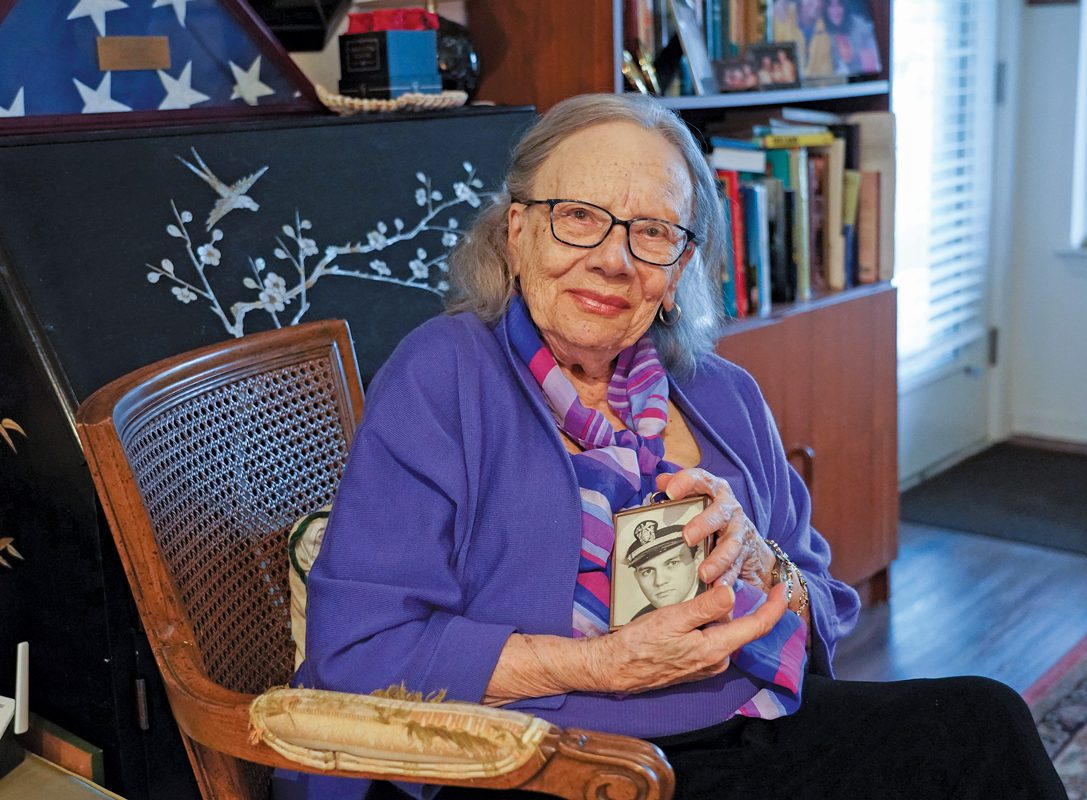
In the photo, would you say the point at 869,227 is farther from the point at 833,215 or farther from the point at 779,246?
the point at 779,246

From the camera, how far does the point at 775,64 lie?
255cm

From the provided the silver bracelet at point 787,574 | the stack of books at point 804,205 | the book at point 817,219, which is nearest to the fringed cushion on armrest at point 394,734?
the silver bracelet at point 787,574

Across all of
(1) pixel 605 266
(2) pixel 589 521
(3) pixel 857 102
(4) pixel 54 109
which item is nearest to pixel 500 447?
(2) pixel 589 521

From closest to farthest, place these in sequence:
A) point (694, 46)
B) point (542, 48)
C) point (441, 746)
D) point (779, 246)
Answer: point (441, 746), point (542, 48), point (694, 46), point (779, 246)

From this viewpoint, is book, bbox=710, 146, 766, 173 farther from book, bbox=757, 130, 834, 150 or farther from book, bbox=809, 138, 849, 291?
book, bbox=809, 138, 849, 291

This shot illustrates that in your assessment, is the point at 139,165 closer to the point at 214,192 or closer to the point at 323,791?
the point at 214,192

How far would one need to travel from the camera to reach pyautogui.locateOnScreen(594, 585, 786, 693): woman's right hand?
4.29 feet

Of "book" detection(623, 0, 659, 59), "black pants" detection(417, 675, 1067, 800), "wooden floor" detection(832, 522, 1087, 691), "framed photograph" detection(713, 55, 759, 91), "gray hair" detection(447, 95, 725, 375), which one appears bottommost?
"wooden floor" detection(832, 522, 1087, 691)

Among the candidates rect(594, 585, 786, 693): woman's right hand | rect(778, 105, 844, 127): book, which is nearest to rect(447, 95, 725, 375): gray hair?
rect(594, 585, 786, 693): woman's right hand

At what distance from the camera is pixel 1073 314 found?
13.9ft

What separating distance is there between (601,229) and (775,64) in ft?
4.04

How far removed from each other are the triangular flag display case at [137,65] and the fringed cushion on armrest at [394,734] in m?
0.90

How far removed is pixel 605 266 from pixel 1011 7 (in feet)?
10.3

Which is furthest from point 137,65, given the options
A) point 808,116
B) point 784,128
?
point 808,116
